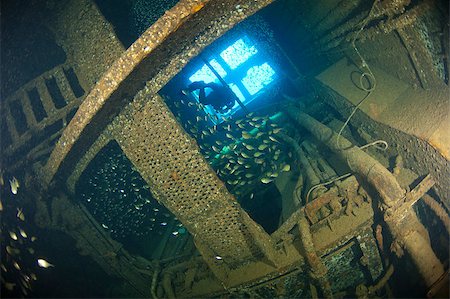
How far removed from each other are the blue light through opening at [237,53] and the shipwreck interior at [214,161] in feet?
7.37

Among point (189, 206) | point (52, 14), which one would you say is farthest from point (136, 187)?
point (52, 14)

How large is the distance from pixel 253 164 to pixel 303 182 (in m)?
1.88

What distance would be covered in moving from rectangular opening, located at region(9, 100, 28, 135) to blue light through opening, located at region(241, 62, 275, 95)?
20.8 feet

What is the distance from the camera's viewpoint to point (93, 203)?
20.3 feet

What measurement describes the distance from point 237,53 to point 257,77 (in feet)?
3.68

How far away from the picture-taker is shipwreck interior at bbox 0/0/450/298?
3.77 m

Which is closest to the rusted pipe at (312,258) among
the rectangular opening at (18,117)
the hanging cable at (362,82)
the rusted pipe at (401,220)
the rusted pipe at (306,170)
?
the rusted pipe at (306,170)

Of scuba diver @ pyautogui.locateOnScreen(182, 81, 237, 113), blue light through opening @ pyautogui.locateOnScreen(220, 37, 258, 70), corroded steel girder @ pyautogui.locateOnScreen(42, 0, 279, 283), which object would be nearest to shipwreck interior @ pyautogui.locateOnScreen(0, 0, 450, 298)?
corroded steel girder @ pyautogui.locateOnScreen(42, 0, 279, 283)

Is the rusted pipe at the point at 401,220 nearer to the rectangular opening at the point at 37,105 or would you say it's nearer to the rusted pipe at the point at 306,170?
the rusted pipe at the point at 306,170

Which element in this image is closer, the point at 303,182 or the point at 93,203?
the point at 303,182

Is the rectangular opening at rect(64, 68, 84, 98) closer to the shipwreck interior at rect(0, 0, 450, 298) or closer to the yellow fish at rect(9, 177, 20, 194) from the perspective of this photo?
the shipwreck interior at rect(0, 0, 450, 298)

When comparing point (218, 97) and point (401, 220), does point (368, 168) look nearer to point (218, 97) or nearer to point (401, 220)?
point (401, 220)

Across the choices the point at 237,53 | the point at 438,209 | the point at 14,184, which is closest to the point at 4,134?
the point at 14,184

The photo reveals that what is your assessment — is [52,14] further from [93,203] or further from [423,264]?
[423,264]
